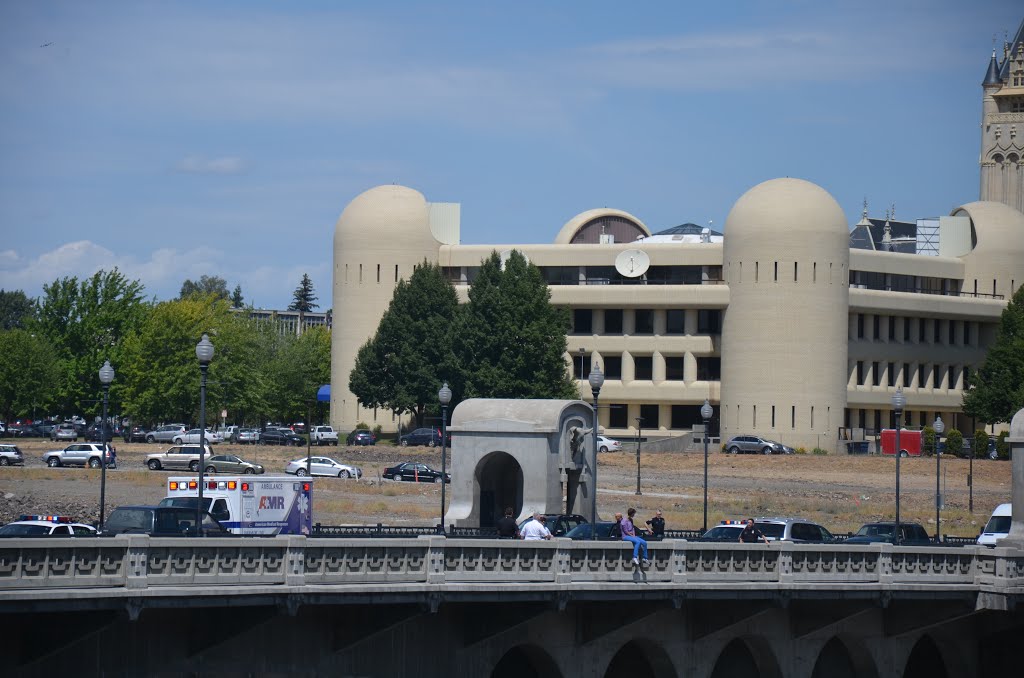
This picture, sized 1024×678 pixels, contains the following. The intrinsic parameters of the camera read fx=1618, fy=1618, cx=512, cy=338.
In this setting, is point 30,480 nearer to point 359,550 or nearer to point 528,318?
point 528,318

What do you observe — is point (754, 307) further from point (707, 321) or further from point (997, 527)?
point (997, 527)

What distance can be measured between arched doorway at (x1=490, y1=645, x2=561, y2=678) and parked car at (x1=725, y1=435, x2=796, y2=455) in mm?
62904

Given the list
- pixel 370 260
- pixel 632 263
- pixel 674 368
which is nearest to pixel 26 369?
pixel 370 260

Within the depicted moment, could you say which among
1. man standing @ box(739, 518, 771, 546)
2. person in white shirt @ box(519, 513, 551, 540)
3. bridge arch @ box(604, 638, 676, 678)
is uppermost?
person in white shirt @ box(519, 513, 551, 540)

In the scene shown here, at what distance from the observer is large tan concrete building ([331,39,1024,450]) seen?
97375 millimetres

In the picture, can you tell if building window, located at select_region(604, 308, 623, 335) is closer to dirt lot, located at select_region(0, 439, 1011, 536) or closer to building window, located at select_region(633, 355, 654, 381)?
building window, located at select_region(633, 355, 654, 381)

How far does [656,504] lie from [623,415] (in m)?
36.1

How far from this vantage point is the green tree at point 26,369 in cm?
10894

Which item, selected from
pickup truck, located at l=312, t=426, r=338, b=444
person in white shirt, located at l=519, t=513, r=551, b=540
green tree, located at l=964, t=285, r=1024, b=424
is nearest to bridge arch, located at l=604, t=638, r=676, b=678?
person in white shirt, located at l=519, t=513, r=551, b=540

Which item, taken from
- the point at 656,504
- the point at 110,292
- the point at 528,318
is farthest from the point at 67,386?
the point at 656,504

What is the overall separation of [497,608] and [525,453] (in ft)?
55.6

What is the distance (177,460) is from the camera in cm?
7750

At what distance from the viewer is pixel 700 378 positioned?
104500mm

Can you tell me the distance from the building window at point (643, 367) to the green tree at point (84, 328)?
1374 inches
